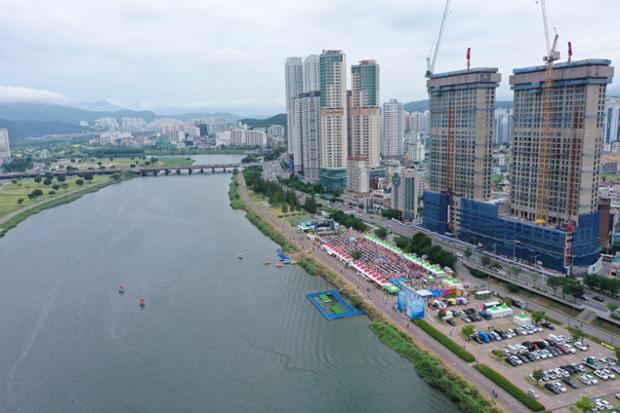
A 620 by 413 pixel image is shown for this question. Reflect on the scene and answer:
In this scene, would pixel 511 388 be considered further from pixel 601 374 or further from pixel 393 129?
pixel 393 129

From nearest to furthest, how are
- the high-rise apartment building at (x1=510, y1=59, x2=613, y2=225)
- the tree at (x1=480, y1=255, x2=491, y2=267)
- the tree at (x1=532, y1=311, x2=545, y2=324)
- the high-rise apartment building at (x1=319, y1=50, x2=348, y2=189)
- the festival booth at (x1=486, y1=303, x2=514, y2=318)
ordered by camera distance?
1. the tree at (x1=532, y1=311, x2=545, y2=324)
2. the festival booth at (x1=486, y1=303, x2=514, y2=318)
3. the high-rise apartment building at (x1=510, y1=59, x2=613, y2=225)
4. the tree at (x1=480, y1=255, x2=491, y2=267)
5. the high-rise apartment building at (x1=319, y1=50, x2=348, y2=189)

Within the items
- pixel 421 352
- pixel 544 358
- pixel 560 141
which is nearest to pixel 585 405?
pixel 544 358

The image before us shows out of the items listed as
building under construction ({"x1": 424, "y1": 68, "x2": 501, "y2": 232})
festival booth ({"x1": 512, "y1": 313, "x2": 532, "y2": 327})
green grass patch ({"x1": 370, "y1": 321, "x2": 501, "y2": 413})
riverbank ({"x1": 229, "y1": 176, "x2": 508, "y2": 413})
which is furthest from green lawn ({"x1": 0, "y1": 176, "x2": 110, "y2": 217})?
festival booth ({"x1": 512, "y1": 313, "x2": 532, "y2": 327})

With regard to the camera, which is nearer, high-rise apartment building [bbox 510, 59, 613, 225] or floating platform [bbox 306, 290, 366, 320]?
floating platform [bbox 306, 290, 366, 320]

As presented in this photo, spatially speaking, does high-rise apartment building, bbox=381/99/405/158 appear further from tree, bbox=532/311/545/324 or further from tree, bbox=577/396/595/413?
tree, bbox=577/396/595/413

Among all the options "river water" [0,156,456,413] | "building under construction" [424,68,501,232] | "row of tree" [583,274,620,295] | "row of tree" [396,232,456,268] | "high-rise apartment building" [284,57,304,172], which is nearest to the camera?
"river water" [0,156,456,413]

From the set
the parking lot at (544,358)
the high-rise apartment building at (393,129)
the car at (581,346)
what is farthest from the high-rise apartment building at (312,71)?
the car at (581,346)

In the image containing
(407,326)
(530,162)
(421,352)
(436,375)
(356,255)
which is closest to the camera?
(436,375)

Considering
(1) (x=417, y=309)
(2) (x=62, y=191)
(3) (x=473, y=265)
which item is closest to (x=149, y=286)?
(1) (x=417, y=309)
